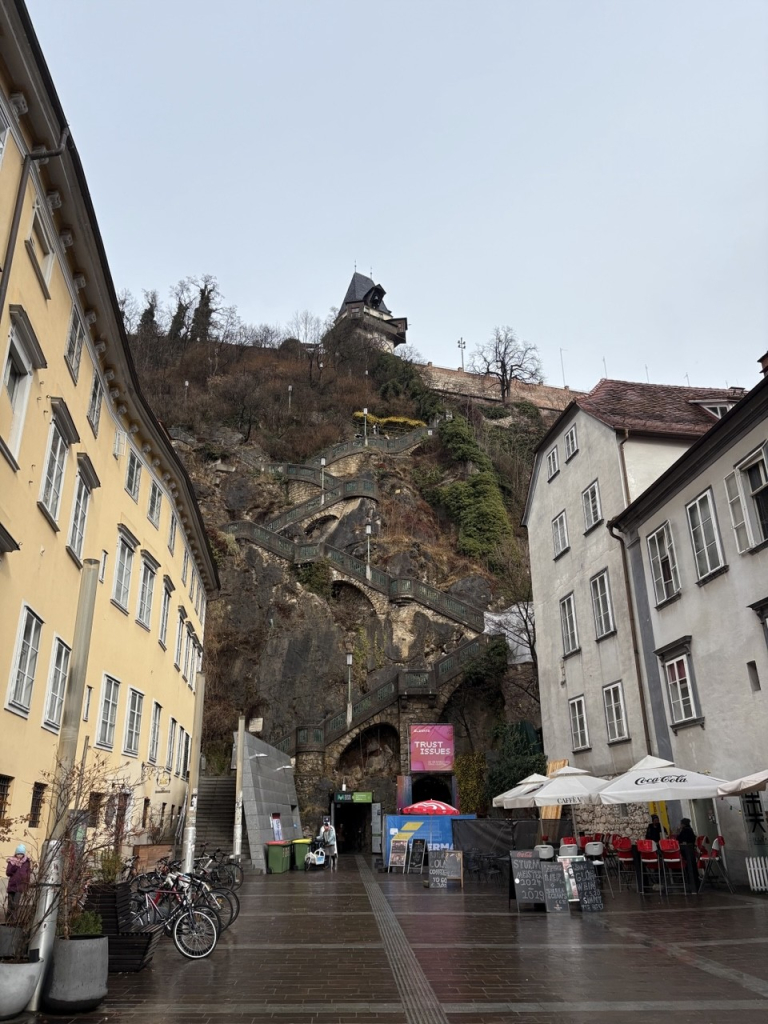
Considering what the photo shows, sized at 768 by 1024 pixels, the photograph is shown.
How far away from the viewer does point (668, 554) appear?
19109 mm

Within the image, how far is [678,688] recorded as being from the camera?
1836 centimetres

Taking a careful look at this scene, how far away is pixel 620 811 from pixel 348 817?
19510 millimetres

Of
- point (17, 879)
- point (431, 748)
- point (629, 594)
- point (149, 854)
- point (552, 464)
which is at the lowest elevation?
point (17, 879)

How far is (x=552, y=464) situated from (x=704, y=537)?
33.2ft

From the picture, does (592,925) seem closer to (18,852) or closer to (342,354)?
(18,852)

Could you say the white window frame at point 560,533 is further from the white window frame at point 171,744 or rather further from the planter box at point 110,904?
the planter box at point 110,904

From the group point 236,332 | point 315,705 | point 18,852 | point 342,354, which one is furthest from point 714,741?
point 236,332

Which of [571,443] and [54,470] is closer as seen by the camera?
[54,470]

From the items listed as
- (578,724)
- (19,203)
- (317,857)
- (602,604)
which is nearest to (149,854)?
(317,857)

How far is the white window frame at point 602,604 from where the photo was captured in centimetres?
2177

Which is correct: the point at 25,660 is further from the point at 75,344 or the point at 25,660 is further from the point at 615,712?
the point at 615,712

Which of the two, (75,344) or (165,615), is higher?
(75,344)

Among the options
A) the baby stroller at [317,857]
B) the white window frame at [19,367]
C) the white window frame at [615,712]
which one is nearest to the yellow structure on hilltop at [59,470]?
the white window frame at [19,367]

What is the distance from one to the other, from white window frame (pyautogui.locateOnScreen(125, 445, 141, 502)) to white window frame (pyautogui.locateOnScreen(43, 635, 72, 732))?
18.8ft
